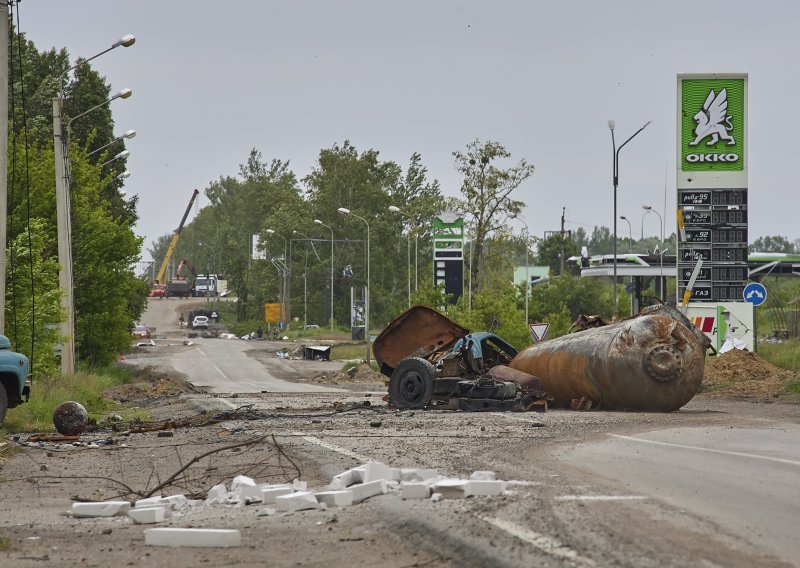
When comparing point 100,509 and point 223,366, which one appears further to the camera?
point 223,366

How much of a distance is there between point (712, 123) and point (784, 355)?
32.7 feet

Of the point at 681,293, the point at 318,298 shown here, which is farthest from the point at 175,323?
the point at 681,293

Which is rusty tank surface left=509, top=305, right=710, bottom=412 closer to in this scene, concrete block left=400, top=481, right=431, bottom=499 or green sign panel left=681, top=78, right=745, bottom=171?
concrete block left=400, top=481, right=431, bottom=499

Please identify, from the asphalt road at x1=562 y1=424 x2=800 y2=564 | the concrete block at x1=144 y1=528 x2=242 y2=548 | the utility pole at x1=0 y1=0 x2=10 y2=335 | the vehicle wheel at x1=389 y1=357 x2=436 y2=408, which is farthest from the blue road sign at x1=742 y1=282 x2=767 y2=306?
the concrete block at x1=144 y1=528 x2=242 y2=548

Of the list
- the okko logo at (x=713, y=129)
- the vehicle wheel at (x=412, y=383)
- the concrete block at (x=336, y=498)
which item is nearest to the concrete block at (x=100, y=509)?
the concrete block at (x=336, y=498)

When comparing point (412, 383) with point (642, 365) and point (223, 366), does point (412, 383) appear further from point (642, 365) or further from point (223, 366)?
point (223, 366)

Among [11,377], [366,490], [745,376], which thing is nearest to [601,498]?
[366,490]

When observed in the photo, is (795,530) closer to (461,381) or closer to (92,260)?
(461,381)

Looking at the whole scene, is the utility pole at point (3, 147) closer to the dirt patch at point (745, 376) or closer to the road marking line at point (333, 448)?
the road marking line at point (333, 448)

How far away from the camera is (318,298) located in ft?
428

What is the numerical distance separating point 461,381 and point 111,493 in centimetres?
1283

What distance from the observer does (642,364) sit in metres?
22.6

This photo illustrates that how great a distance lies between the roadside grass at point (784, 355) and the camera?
115 ft

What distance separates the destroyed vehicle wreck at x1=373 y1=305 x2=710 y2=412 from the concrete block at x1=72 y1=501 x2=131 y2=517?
45.7 feet
